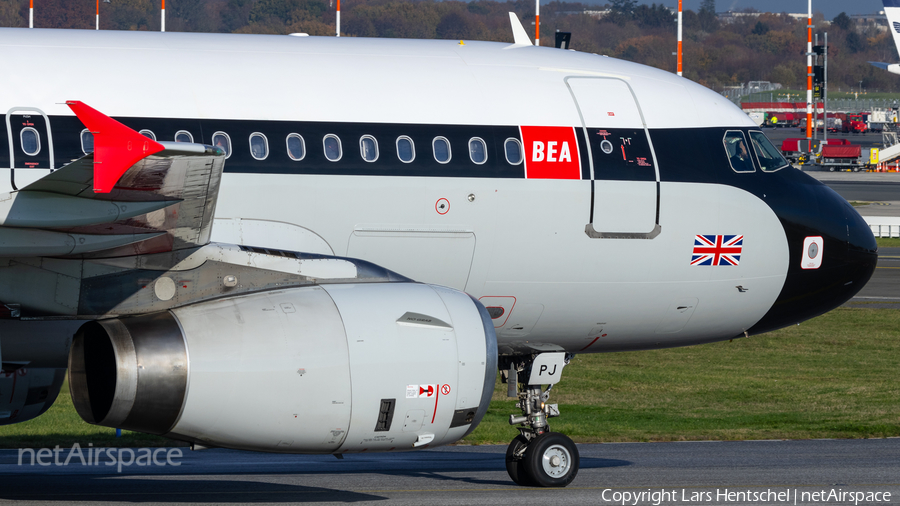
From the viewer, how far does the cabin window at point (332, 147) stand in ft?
37.5

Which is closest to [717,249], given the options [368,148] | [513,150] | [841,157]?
[513,150]

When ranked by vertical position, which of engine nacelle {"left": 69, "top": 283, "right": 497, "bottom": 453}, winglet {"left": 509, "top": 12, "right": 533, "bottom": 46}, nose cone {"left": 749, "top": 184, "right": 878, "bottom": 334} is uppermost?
winglet {"left": 509, "top": 12, "right": 533, "bottom": 46}

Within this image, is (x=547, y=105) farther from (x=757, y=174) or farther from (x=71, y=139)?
(x=71, y=139)

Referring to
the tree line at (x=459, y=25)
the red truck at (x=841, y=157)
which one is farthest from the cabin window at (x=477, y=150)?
the tree line at (x=459, y=25)

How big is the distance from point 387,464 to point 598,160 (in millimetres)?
5434

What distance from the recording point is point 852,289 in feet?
44.5

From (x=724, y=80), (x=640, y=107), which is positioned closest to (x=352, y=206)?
(x=640, y=107)

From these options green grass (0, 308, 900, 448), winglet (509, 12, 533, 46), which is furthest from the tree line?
winglet (509, 12, 533, 46)

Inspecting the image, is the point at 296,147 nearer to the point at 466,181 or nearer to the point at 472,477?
the point at 466,181

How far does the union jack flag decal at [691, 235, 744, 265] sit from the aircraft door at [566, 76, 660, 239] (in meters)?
0.57

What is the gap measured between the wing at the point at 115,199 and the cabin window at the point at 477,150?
309 centimetres

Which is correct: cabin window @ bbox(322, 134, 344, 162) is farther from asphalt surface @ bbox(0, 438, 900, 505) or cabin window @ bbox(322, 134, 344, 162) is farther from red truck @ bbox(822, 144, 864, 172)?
red truck @ bbox(822, 144, 864, 172)

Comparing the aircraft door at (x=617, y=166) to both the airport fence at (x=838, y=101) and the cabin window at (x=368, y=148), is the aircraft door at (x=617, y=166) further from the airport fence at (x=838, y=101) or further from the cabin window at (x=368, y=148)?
the airport fence at (x=838, y=101)

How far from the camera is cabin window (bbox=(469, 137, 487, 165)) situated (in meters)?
11.9
